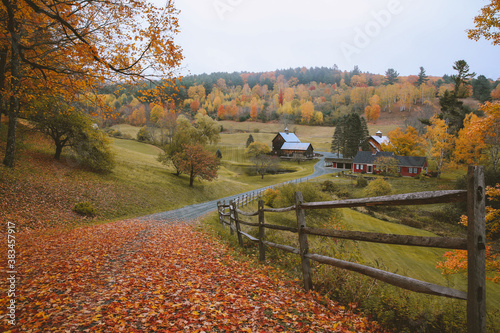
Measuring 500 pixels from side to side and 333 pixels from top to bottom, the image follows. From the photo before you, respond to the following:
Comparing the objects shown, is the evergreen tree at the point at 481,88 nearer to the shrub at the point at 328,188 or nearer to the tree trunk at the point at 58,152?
the shrub at the point at 328,188

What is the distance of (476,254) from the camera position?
8.09 ft

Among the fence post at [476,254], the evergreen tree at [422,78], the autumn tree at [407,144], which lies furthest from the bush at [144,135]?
the evergreen tree at [422,78]

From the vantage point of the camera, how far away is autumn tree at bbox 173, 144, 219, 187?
30586 millimetres

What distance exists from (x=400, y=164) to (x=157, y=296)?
56280mm

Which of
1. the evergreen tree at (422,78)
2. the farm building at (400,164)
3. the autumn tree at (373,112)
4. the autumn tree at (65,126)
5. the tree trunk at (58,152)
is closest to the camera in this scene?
the autumn tree at (65,126)

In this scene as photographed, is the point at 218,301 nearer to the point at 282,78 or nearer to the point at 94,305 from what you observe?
the point at 94,305

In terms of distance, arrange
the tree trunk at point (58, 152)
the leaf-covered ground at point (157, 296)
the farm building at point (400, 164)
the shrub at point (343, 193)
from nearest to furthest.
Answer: the leaf-covered ground at point (157, 296) < the tree trunk at point (58, 152) < the shrub at point (343, 193) < the farm building at point (400, 164)

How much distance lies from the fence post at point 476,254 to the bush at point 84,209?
1750cm

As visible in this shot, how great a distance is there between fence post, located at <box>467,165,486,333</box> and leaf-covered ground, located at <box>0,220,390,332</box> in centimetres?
135

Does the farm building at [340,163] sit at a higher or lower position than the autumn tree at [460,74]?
lower

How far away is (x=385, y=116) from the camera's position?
117m

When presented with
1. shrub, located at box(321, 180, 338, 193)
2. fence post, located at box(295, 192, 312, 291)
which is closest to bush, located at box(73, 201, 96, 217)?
fence post, located at box(295, 192, 312, 291)

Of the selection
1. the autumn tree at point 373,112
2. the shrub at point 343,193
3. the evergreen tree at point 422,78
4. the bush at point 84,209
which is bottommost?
the shrub at point 343,193

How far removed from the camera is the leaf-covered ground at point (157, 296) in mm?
3566
